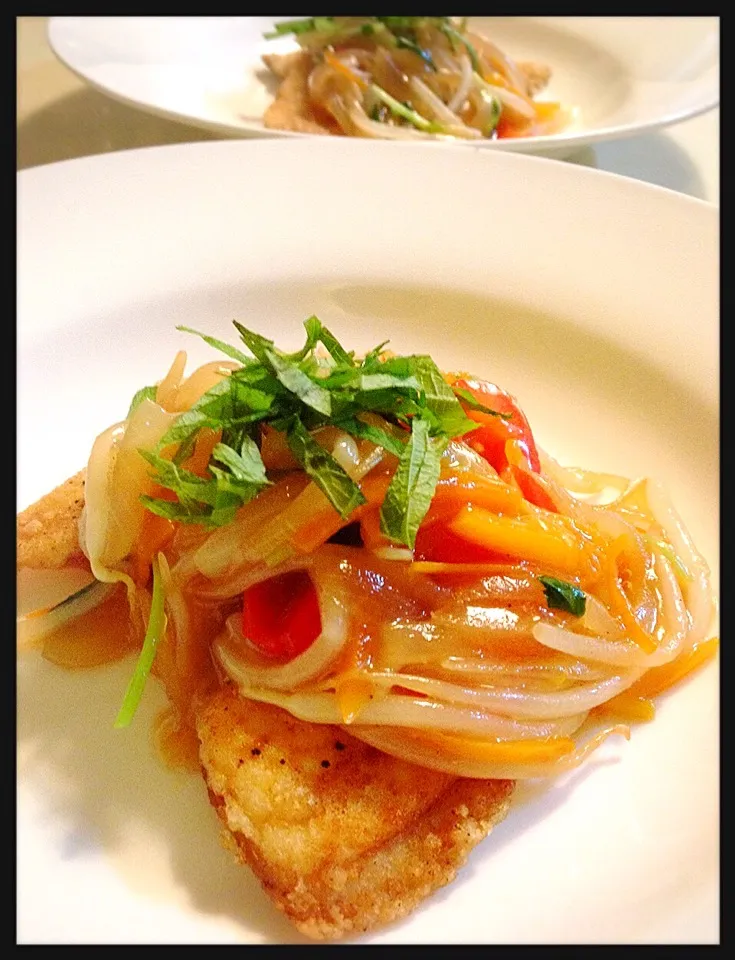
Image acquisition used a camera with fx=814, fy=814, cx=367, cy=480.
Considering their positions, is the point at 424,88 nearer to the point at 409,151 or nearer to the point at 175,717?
the point at 409,151

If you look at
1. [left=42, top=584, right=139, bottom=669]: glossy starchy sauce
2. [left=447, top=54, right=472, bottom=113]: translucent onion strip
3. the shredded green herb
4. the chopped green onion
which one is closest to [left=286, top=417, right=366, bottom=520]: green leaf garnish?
the shredded green herb

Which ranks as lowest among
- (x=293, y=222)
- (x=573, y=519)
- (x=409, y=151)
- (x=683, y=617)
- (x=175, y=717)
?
(x=175, y=717)

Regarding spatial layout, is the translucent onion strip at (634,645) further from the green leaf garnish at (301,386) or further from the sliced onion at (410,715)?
the green leaf garnish at (301,386)

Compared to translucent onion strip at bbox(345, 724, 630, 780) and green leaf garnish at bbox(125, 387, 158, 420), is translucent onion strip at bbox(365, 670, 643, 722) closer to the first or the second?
translucent onion strip at bbox(345, 724, 630, 780)

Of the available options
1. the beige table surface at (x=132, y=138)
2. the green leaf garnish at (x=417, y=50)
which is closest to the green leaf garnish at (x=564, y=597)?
the beige table surface at (x=132, y=138)

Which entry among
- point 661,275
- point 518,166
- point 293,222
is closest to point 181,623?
point 293,222

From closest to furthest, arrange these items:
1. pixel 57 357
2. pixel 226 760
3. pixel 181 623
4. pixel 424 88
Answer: pixel 226 760 → pixel 181 623 → pixel 57 357 → pixel 424 88
